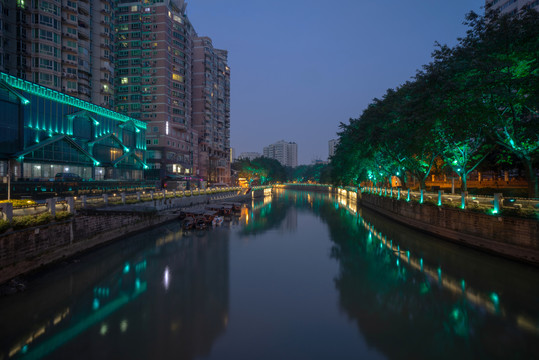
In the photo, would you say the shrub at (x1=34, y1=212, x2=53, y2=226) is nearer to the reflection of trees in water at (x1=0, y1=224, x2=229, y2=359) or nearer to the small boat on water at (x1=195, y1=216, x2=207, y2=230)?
the reflection of trees in water at (x1=0, y1=224, x2=229, y2=359)

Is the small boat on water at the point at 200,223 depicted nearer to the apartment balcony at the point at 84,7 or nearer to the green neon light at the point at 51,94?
the green neon light at the point at 51,94

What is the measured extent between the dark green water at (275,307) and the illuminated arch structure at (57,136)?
29699mm

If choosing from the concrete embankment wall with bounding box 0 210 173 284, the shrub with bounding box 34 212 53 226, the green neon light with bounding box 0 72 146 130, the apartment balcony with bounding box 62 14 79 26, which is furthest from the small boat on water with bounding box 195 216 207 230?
the apartment balcony with bounding box 62 14 79 26

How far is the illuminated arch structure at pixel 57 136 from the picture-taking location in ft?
125

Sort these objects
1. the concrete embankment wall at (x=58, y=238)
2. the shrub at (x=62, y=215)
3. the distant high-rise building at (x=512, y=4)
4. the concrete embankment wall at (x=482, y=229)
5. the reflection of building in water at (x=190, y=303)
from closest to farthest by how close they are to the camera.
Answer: the reflection of building in water at (x=190, y=303) < the concrete embankment wall at (x=58, y=238) < the concrete embankment wall at (x=482, y=229) < the shrub at (x=62, y=215) < the distant high-rise building at (x=512, y=4)

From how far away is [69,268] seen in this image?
16.1 m

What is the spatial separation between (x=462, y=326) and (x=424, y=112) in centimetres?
1940

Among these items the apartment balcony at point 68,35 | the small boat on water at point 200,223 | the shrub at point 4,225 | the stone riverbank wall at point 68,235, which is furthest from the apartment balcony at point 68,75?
the shrub at point 4,225

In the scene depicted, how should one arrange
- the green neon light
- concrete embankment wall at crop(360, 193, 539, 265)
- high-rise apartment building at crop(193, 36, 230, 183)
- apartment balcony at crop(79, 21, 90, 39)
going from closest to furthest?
concrete embankment wall at crop(360, 193, 539, 265)
the green neon light
apartment balcony at crop(79, 21, 90, 39)
high-rise apartment building at crop(193, 36, 230, 183)

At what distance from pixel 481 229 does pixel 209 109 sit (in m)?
87.0

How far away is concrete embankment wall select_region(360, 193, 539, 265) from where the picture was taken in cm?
1570

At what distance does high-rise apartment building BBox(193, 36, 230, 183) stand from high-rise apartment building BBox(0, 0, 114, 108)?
98.1 feet

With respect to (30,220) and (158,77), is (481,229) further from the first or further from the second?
(158,77)

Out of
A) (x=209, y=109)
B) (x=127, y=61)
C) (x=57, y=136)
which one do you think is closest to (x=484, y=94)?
(x=57, y=136)
